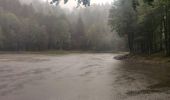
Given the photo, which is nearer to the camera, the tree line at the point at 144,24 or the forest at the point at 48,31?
the tree line at the point at 144,24

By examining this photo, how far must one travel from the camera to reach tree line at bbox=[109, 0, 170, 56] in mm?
42438

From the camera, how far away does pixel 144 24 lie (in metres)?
45.7

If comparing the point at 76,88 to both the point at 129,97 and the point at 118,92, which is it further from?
the point at 129,97

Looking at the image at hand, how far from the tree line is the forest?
1260 inches

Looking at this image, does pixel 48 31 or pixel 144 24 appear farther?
pixel 48 31

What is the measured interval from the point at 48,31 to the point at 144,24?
61.3m

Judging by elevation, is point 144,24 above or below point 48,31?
below

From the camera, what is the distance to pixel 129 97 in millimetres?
13234

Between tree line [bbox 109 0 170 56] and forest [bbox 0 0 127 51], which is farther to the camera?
forest [bbox 0 0 127 51]

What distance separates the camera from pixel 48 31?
338 feet

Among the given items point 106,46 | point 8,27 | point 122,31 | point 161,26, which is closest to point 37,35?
point 8,27

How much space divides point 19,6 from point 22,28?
19.2m

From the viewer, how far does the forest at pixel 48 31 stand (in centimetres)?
9344

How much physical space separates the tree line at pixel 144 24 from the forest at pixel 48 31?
32.0 metres
